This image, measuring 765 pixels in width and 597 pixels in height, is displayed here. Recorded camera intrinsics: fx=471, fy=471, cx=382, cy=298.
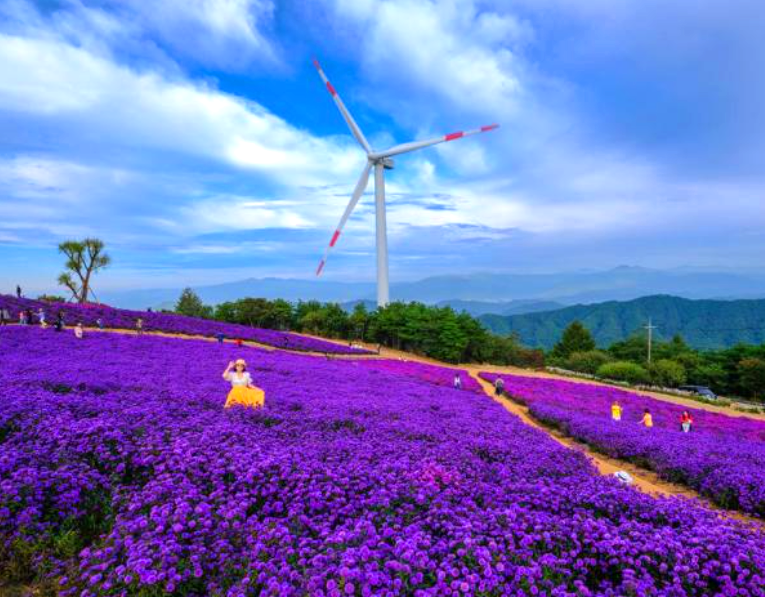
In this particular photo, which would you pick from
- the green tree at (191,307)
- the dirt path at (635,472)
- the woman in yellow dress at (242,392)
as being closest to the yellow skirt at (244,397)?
the woman in yellow dress at (242,392)

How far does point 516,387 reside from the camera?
34.8m

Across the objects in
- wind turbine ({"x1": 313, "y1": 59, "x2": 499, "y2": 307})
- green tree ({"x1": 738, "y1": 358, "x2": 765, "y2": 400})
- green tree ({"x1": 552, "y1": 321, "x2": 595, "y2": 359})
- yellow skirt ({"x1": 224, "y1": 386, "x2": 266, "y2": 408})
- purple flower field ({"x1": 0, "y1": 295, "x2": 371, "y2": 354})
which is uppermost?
wind turbine ({"x1": 313, "y1": 59, "x2": 499, "y2": 307})

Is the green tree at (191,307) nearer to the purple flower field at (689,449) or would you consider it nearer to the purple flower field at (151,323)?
the purple flower field at (151,323)

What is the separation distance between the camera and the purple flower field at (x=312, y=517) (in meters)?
4.54

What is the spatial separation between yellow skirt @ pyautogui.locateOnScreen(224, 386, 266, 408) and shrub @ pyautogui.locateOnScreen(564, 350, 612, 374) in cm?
7576

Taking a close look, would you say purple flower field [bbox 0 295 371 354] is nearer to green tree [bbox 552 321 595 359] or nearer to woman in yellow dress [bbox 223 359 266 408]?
woman in yellow dress [bbox 223 359 266 408]

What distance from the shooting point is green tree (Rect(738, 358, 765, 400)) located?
72438mm

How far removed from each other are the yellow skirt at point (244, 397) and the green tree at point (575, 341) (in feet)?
347

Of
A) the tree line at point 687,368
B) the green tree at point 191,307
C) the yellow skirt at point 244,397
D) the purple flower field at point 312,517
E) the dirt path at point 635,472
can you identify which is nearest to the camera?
the purple flower field at point 312,517

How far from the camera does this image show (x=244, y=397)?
39.6 feet

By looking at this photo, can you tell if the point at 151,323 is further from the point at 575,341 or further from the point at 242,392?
the point at 575,341

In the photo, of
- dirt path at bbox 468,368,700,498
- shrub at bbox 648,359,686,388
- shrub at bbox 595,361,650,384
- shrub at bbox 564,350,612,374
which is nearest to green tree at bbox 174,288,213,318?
shrub at bbox 564,350,612,374

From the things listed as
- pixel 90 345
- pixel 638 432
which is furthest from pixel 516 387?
pixel 90 345

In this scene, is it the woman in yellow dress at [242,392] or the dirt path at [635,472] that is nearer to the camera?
the dirt path at [635,472]
